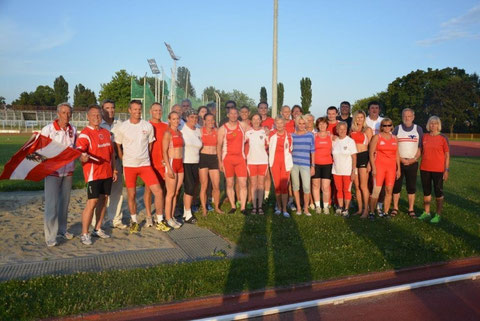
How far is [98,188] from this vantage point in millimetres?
6902

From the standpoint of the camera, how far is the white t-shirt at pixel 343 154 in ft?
28.6

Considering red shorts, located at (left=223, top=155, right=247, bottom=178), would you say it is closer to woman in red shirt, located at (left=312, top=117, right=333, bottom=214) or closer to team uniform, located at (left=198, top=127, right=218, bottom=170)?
team uniform, located at (left=198, top=127, right=218, bottom=170)

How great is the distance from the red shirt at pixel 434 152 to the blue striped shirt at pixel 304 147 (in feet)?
7.45

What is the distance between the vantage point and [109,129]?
24.9 ft

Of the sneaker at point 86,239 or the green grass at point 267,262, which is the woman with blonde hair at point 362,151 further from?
the sneaker at point 86,239

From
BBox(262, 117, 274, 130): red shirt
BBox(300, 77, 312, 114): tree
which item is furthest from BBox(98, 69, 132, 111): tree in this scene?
BBox(262, 117, 274, 130): red shirt

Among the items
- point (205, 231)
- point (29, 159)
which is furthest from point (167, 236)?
point (29, 159)

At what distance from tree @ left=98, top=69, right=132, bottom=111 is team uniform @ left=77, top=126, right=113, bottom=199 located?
224 ft

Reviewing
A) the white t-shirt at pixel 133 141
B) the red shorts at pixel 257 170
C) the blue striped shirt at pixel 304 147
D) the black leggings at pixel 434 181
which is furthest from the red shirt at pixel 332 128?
the white t-shirt at pixel 133 141

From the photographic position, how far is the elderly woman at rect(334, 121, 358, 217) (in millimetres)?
8711

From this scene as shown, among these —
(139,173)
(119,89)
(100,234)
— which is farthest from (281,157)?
(119,89)

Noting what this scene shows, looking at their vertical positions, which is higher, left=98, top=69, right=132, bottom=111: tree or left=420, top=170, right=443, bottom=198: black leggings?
left=98, top=69, right=132, bottom=111: tree

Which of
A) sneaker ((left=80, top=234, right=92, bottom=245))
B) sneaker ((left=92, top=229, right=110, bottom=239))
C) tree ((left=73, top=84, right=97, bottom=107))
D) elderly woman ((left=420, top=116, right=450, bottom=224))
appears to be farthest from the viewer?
tree ((left=73, top=84, right=97, bottom=107))

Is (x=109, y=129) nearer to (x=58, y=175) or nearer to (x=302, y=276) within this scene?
(x=58, y=175)
